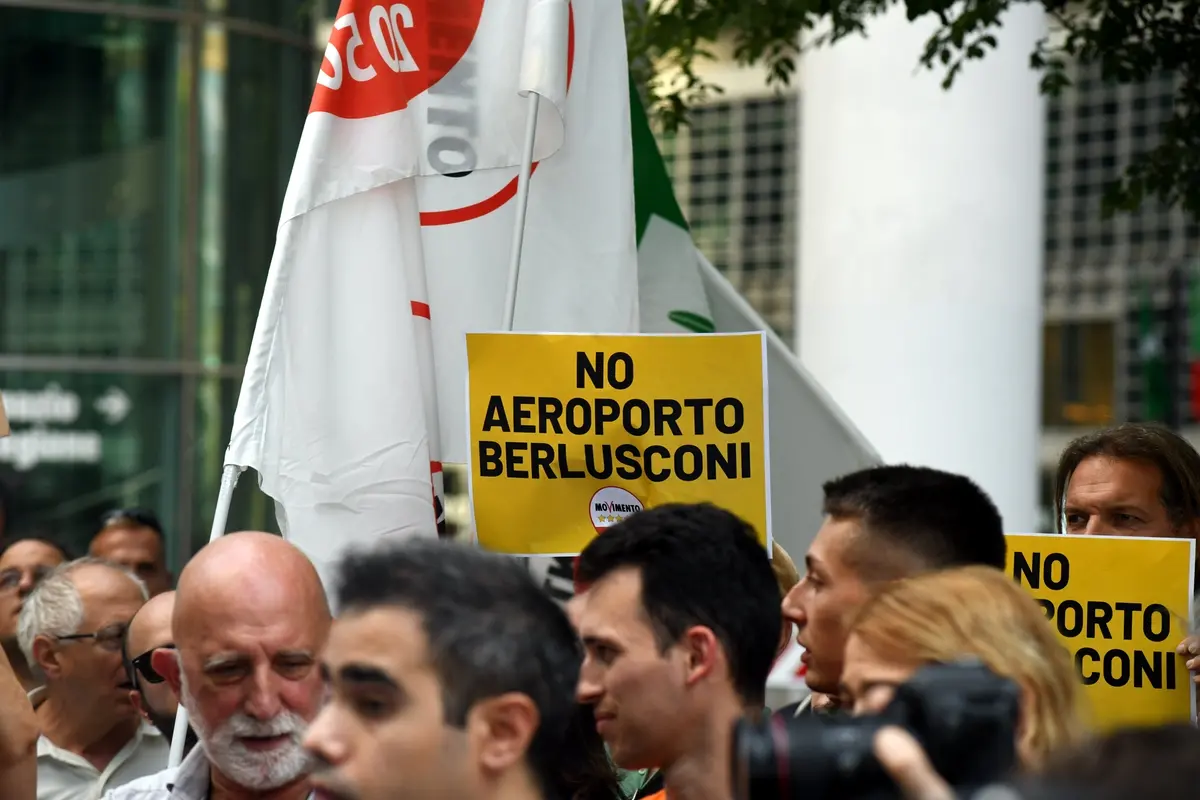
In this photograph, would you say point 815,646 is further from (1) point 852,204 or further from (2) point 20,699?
(1) point 852,204

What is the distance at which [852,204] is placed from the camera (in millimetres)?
9703

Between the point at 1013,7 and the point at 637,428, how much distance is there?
16.2ft

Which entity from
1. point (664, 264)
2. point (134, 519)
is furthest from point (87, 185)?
point (664, 264)

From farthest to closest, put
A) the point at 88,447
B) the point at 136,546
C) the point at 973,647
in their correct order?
Answer: the point at 88,447 < the point at 136,546 < the point at 973,647

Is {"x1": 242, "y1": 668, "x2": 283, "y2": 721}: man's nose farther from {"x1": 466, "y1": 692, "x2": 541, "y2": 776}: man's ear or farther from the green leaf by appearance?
the green leaf

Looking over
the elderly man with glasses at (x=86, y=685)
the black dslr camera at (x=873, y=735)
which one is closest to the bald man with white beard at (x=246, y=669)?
the black dslr camera at (x=873, y=735)

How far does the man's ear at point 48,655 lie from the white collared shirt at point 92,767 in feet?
0.81

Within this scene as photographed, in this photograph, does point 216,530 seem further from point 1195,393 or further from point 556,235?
point 1195,393

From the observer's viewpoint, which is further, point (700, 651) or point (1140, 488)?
point (1140, 488)

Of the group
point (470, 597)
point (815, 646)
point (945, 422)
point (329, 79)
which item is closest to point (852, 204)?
point (945, 422)

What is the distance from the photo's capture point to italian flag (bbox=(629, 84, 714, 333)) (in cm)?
639

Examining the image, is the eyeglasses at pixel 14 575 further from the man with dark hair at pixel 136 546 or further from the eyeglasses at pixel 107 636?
the eyeglasses at pixel 107 636

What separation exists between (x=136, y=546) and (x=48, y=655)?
6.18ft

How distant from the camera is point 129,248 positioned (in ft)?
40.6
